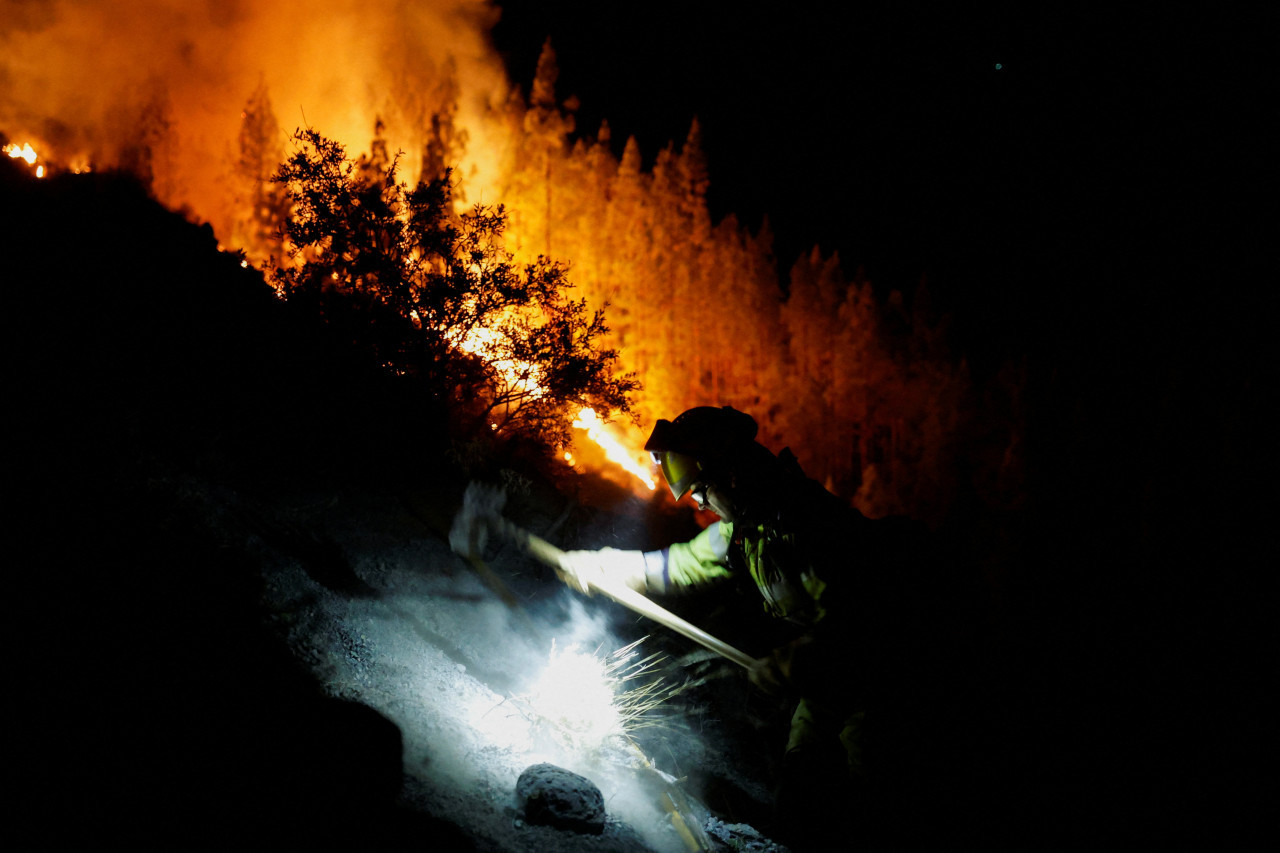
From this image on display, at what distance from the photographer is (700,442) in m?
4.10

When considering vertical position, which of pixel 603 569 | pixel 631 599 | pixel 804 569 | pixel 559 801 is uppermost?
pixel 804 569

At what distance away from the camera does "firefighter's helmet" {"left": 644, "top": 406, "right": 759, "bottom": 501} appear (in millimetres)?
4086

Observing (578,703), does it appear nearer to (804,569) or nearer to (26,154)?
(804,569)

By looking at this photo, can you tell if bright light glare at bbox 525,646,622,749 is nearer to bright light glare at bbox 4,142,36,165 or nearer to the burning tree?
the burning tree

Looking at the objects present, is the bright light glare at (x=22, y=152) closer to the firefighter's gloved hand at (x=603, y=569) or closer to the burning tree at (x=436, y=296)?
the burning tree at (x=436, y=296)

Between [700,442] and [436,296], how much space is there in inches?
350

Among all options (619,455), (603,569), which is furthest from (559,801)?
(619,455)

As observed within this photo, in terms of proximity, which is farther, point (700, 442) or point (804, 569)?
point (700, 442)

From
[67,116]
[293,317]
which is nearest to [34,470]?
[293,317]

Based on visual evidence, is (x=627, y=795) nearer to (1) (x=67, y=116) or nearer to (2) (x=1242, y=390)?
(1) (x=67, y=116)

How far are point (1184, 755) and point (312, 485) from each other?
13617 mm

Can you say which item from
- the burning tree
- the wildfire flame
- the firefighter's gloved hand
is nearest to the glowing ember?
the burning tree

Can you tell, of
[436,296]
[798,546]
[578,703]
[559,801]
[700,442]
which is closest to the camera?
[559,801]

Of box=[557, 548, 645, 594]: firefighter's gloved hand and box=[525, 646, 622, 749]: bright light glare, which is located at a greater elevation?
box=[557, 548, 645, 594]: firefighter's gloved hand
